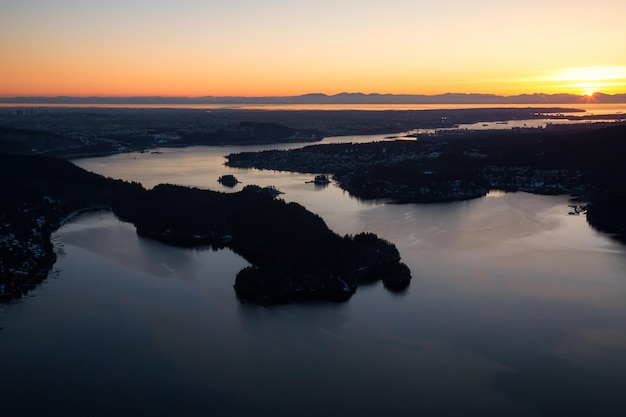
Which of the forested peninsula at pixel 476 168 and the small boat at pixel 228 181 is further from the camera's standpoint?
the small boat at pixel 228 181

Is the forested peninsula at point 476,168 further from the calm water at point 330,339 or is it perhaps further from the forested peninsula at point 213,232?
the calm water at point 330,339

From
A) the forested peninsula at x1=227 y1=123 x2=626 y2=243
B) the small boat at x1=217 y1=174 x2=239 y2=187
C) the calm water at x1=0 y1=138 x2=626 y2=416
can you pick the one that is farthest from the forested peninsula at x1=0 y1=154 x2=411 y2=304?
the forested peninsula at x1=227 y1=123 x2=626 y2=243

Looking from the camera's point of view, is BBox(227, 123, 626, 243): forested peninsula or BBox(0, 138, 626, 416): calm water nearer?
BBox(0, 138, 626, 416): calm water

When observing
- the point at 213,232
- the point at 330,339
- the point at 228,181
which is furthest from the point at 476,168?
the point at 330,339

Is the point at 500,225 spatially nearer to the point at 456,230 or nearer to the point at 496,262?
the point at 456,230

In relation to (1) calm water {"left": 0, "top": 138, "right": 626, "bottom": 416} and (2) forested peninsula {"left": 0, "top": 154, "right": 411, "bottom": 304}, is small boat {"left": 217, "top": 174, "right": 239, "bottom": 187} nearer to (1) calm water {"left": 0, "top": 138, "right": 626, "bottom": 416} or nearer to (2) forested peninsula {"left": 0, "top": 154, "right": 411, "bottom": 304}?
(2) forested peninsula {"left": 0, "top": 154, "right": 411, "bottom": 304}

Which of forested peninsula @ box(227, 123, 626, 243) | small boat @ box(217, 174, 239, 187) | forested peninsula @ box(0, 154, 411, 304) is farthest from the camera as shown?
small boat @ box(217, 174, 239, 187)

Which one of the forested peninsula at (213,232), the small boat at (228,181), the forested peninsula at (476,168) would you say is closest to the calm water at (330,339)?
the forested peninsula at (213,232)
